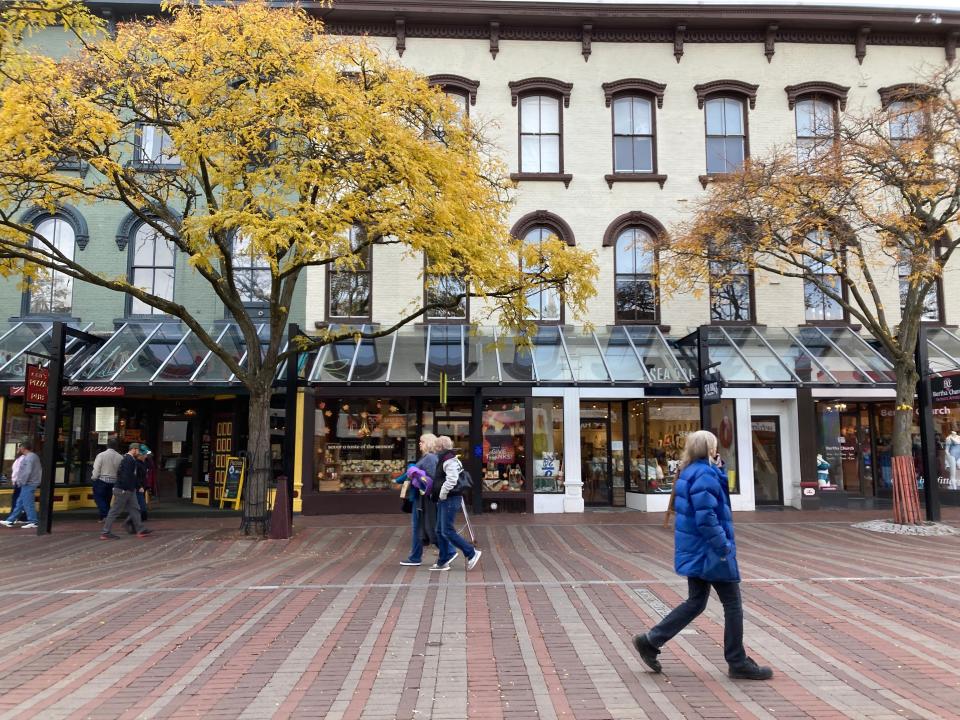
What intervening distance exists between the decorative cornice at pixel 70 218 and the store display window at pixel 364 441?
7041 millimetres

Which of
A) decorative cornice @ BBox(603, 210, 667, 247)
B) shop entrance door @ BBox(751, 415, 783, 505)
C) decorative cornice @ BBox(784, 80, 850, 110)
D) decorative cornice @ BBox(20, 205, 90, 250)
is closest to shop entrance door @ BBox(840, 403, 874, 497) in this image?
shop entrance door @ BBox(751, 415, 783, 505)

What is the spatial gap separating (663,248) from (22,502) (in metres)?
13.8

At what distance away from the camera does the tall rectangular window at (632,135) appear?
17312 millimetres

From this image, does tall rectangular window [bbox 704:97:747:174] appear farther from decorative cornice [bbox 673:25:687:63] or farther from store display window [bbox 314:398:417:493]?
store display window [bbox 314:398:417:493]

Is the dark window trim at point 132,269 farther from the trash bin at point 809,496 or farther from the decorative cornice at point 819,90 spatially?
the decorative cornice at point 819,90

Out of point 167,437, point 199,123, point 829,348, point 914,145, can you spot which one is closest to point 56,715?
point 199,123

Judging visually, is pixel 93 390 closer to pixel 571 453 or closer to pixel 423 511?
pixel 423 511

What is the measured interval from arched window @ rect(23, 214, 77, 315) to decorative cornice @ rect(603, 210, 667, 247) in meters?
12.8

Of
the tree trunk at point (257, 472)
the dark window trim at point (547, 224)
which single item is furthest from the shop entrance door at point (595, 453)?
the tree trunk at point (257, 472)

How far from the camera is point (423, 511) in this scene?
30.5 feet

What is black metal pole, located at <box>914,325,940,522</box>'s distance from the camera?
41.9ft

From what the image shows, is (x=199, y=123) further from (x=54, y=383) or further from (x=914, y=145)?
(x=914, y=145)

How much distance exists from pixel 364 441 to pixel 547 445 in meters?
4.13

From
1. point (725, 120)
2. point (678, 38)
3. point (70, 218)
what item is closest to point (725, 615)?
point (725, 120)
